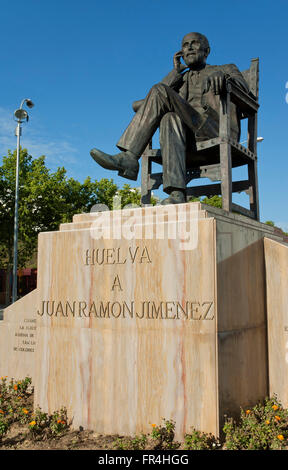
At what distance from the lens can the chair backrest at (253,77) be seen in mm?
5617

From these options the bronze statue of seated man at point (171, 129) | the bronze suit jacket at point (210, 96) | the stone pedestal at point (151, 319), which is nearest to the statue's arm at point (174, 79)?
the bronze suit jacket at point (210, 96)

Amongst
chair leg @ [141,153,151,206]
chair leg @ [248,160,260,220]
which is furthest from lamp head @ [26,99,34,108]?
chair leg @ [248,160,260,220]

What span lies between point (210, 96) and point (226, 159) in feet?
3.44

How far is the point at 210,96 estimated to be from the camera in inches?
211

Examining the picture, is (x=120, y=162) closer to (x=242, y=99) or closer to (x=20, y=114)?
(x=242, y=99)

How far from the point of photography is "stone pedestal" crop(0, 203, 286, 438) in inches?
137

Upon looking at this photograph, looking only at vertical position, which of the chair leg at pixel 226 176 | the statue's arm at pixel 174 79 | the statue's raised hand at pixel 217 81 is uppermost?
the statue's arm at pixel 174 79

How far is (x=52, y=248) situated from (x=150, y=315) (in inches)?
50.4

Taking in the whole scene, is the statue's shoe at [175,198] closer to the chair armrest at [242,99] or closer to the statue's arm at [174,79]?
the chair armrest at [242,99]

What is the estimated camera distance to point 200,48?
548cm

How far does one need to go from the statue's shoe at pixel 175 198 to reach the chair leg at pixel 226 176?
45 cm

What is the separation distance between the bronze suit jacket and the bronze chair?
97 mm

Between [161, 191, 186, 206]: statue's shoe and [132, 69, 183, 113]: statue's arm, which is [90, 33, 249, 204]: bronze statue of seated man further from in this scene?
[132, 69, 183, 113]: statue's arm
